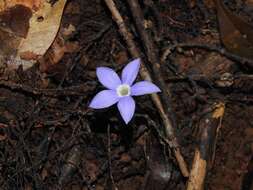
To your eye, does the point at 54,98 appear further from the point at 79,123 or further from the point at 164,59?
the point at 164,59

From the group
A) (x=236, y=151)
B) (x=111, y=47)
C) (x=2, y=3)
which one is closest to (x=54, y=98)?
(x=111, y=47)

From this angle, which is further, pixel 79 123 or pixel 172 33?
pixel 172 33

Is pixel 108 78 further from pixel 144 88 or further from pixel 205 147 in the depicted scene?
pixel 205 147

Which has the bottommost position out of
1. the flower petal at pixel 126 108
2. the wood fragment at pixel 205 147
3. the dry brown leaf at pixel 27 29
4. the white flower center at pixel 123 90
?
the wood fragment at pixel 205 147

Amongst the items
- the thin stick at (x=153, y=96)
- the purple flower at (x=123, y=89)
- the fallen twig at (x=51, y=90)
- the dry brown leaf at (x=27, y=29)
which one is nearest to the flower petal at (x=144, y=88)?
the purple flower at (x=123, y=89)

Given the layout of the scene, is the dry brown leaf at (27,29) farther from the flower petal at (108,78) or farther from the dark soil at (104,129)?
the flower petal at (108,78)

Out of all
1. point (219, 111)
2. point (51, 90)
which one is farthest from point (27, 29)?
point (219, 111)

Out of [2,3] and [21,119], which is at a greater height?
[2,3]
